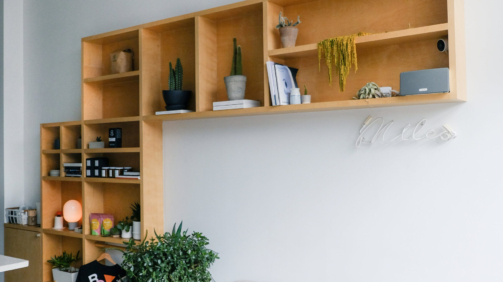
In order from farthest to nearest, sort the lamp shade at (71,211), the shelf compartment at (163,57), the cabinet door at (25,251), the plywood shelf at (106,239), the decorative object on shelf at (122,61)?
the cabinet door at (25,251), the lamp shade at (71,211), the decorative object on shelf at (122,61), the plywood shelf at (106,239), the shelf compartment at (163,57)

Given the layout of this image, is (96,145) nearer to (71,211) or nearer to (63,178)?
(63,178)

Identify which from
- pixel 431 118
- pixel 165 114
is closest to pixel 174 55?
pixel 165 114

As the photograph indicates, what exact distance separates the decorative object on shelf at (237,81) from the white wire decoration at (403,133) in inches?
28.5

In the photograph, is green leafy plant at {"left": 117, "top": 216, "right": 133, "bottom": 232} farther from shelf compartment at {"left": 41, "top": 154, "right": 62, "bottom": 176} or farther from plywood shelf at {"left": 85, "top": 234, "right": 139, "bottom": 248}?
shelf compartment at {"left": 41, "top": 154, "right": 62, "bottom": 176}

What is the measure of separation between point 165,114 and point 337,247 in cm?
133

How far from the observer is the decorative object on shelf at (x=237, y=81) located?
8.52 ft

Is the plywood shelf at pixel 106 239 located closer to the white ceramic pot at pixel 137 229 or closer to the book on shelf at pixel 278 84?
the white ceramic pot at pixel 137 229

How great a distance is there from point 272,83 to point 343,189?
68 centimetres

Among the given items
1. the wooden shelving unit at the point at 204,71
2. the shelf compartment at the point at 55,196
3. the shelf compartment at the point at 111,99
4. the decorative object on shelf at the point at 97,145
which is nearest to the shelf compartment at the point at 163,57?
the wooden shelving unit at the point at 204,71

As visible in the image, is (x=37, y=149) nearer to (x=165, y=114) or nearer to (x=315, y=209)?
(x=165, y=114)

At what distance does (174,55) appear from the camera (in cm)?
313

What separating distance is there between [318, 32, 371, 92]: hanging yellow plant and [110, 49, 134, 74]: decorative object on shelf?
5.26ft

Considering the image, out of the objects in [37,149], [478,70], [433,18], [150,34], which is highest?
[150,34]

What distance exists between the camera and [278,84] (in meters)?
2.36
